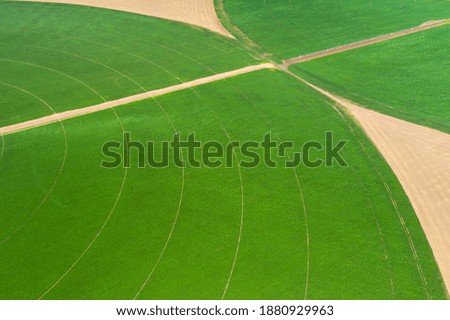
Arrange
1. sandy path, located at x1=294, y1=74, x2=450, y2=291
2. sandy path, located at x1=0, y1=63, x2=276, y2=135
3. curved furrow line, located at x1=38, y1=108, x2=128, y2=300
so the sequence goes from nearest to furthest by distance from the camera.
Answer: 1. curved furrow line, located at x1=38, y1=108, x2=128, y2=300
2. sandy path, located at x1=294, y1=74, x2=450, y2=291
3. sandy path, located at x1=0, y1=63, x2=276, y2=135

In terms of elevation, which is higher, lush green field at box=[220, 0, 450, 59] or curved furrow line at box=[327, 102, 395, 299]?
lush green field at box=[220, 0, 450, 59]

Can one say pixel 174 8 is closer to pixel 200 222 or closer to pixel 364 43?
pixel 364 43

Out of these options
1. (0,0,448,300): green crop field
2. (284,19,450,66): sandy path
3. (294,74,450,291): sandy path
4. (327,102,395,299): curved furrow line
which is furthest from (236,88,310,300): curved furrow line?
(284,19,450,66): sandy path

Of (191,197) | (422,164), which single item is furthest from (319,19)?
(191,197)

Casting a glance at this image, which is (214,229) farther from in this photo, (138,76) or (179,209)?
(138,76)

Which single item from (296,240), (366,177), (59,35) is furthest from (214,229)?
(59,35)

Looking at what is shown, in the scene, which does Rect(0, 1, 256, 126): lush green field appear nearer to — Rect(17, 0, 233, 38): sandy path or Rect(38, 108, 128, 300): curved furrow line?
Rect(17, 0, 233, 38): sandy path
